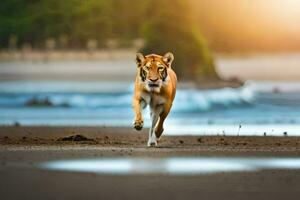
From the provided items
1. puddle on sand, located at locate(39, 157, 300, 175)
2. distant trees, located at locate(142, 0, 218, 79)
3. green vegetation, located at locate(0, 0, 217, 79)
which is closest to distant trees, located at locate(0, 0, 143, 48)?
green vegetation, located at locate(0, 0, 217, 79)

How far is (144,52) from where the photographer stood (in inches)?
992

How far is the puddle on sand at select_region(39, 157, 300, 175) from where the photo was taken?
9.29 m

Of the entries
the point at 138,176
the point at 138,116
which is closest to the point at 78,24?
the point at 138,116

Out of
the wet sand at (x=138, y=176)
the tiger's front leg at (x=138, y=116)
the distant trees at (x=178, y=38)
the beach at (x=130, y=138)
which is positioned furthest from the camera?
the distant trees at (x=178, y=38)

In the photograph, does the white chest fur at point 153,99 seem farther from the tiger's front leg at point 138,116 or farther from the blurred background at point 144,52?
the blurred background at point 144,52

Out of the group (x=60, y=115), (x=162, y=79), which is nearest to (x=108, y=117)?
(x=60, y=115)

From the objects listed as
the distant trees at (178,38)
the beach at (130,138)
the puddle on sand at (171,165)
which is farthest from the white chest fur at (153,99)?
the distant trees at (178,38)

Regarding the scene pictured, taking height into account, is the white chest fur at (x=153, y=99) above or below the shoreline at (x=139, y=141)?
above

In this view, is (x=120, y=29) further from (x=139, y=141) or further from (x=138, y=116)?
(x=138, y=116)

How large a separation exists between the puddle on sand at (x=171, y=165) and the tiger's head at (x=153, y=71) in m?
1.05

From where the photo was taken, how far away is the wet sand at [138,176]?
7.58 m

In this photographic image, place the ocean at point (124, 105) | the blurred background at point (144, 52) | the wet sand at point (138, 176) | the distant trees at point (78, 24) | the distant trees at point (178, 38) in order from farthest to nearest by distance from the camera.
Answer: the distant trees at point (78, 24) → the distant trees at point (178, 38) → the blurred background at point (144, 52) → the ocean at point (124, 105) → the wet sand at point (138, 176)

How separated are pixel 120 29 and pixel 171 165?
633 inches

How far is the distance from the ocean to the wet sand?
465 cm
